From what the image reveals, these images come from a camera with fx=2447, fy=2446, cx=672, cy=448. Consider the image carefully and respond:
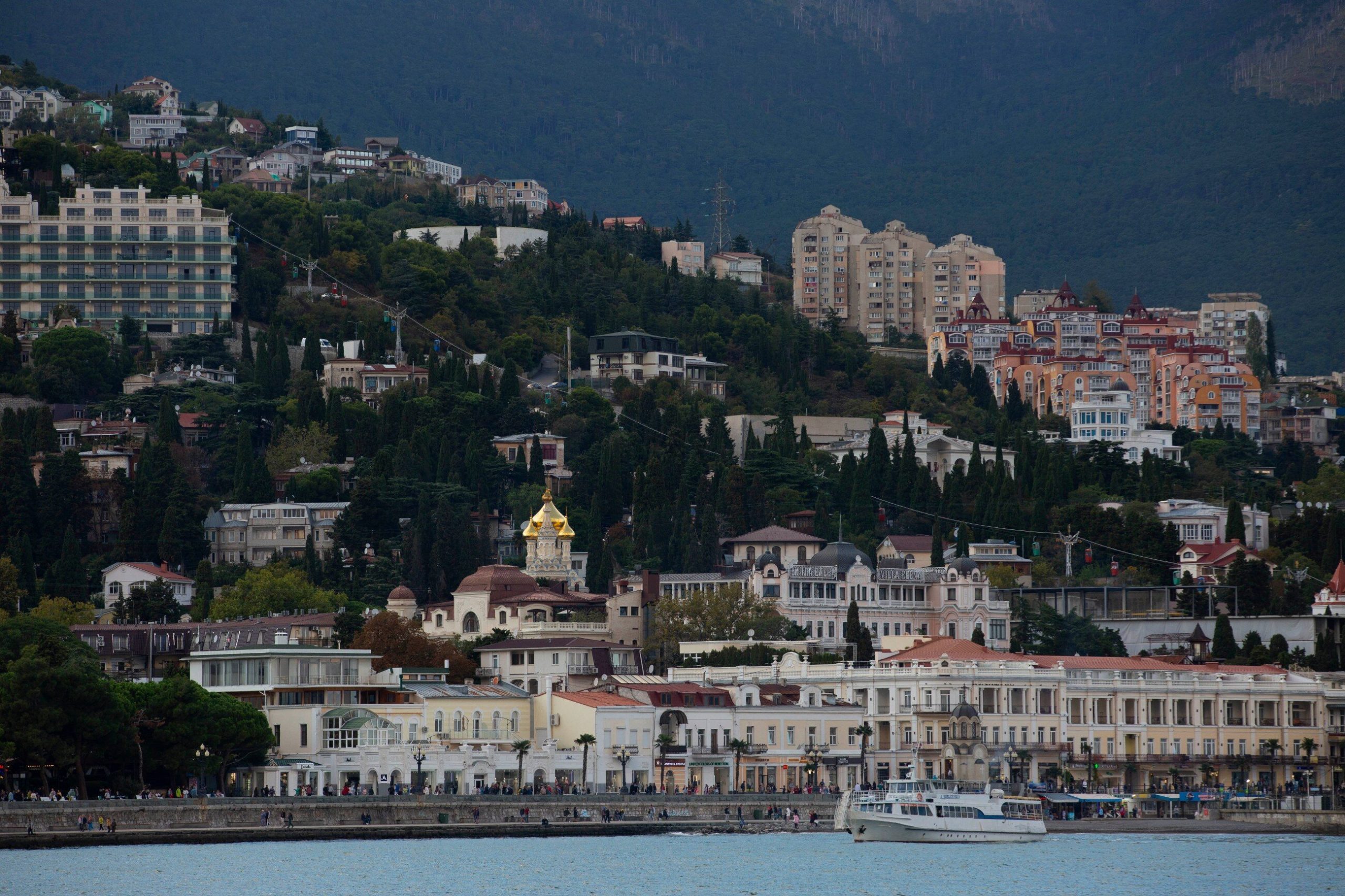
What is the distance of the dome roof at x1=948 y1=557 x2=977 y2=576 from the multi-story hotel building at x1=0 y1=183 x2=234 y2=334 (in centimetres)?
6630

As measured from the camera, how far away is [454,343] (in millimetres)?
187125

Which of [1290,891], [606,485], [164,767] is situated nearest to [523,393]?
[606,485]

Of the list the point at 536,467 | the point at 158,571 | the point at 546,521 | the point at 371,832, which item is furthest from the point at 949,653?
the point at 536,467

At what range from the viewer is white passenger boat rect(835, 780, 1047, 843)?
9369 centimetres

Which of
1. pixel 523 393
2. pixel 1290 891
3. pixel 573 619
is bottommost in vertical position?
pixel 1290 891

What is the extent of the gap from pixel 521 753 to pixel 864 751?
17.5 meters

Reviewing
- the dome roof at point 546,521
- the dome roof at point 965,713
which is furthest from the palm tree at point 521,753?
the dome roof at point 546,521

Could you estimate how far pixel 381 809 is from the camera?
90562 millimetres

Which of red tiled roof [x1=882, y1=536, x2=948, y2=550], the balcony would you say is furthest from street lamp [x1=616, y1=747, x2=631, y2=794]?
red tiled roof [x1=882, y1=536, x2=948, y2=550]

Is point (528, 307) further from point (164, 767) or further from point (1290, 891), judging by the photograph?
point (1290, 891)

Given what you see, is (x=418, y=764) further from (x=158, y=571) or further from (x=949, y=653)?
(x=158, y=571)

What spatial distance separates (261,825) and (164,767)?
7.51 m

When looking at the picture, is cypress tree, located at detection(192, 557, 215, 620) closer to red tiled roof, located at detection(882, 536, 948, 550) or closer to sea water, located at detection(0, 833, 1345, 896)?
red tiled roof, located at detection(882, 536, 948, 550)

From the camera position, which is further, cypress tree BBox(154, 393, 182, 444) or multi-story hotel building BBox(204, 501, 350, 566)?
cypress tree BBox(154, 393, 182, 444)
